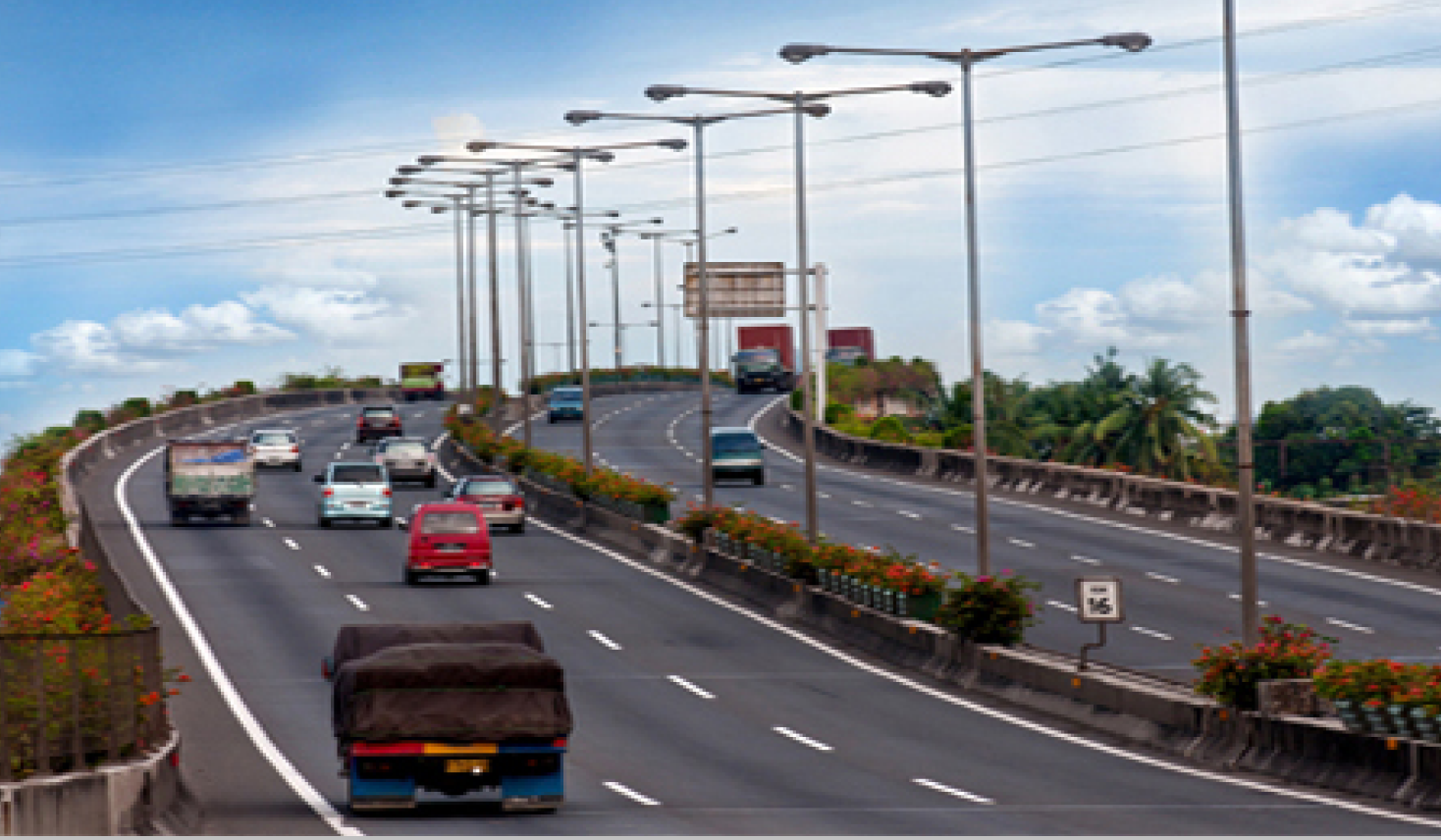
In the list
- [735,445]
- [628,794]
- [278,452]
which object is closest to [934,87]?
[628,794]

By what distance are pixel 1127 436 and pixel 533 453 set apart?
41367 mm

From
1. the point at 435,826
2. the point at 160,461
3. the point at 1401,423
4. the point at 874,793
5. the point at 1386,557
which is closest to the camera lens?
the point at 435,826

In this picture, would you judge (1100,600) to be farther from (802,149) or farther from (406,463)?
(406,463)

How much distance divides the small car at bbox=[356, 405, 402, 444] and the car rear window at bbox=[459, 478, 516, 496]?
3474cm

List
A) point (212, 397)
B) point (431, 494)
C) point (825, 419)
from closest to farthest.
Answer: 1. point (431, 494)
2. point (825, 419)
3. point (212, 397)

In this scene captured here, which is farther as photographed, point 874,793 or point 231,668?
point 231,668

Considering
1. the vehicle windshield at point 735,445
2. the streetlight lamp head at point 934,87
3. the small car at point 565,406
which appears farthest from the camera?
the small car at point 565,406

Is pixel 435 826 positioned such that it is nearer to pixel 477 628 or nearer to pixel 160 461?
pixel 477 628

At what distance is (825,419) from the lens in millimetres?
99062

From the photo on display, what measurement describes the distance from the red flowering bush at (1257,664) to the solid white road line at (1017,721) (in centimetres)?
97

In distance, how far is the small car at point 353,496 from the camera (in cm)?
5747

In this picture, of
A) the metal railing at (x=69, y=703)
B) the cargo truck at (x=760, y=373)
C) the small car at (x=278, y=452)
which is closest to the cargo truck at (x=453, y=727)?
the metal railing at (x=69, y=703)

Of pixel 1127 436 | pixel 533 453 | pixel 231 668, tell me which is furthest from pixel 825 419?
pixel 231 668

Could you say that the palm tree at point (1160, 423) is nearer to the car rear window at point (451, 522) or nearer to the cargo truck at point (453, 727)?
the car rear window at point (451, 522)
